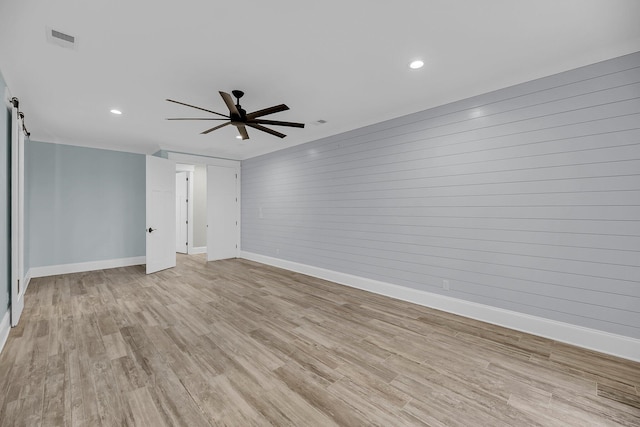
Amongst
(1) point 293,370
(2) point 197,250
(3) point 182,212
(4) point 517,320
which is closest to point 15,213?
(1) point 293,370

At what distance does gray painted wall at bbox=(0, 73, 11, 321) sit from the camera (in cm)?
275

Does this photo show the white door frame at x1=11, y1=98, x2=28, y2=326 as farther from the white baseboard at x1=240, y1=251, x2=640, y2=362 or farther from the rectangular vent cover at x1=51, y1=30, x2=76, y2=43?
the white baseboard at x1=240, y1=251, x2=640, y2=362

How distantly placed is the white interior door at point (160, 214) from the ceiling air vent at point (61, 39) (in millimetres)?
3417

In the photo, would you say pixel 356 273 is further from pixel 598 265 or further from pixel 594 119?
pixel 594 119

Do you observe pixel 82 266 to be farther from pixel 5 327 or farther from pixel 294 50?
pixel 294 50

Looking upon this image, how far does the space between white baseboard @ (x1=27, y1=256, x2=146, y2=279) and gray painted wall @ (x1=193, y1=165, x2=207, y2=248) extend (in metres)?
1.87

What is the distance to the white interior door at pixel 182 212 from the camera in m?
8.30

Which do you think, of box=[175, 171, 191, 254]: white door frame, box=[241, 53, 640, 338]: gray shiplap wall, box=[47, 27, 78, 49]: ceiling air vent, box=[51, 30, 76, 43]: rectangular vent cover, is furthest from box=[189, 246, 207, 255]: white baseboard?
box=[51, 30, 76, 43]: rectangular vent cover

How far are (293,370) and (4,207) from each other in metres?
3.58

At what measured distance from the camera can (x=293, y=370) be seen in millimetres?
2293

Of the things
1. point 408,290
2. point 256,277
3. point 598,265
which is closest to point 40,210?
point 256,277

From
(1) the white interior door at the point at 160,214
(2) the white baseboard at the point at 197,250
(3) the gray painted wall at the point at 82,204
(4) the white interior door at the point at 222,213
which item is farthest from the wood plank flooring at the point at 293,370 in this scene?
(2) the white baseboard at the point at 197,250

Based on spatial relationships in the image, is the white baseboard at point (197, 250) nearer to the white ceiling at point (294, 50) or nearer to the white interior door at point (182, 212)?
the white interior door at point (182, 212)

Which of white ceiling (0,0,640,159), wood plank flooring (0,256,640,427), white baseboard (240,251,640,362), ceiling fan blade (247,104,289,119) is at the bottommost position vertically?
wood plank flooring (0,256,640,427)
